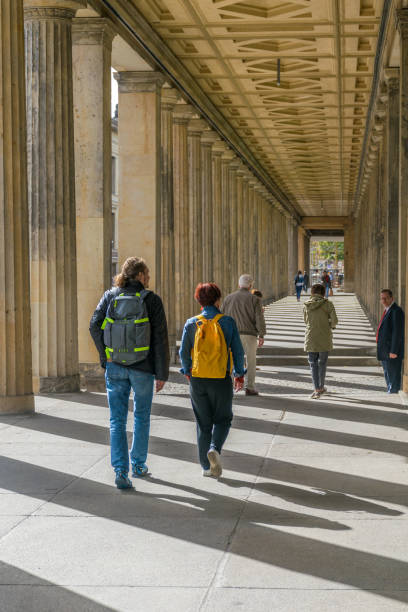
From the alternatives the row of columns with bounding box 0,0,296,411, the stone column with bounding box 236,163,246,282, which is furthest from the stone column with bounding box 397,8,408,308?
the stone column with bounding box 236,163,246,282

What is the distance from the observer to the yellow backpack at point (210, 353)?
8.02 m

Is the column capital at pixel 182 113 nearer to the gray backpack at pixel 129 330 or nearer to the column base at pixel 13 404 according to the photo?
the column base at pixel 13 404

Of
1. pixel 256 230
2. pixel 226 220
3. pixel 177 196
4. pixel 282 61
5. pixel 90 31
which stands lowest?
pixel 256 230

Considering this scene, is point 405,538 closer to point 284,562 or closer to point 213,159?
point 284,562

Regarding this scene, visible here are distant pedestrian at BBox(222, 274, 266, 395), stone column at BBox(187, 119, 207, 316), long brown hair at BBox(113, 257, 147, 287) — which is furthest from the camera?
stone column at BBox(187, 119, 207, 316)

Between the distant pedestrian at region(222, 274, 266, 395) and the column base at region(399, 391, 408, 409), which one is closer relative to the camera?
the column base at region(399, 391, 408, 409)

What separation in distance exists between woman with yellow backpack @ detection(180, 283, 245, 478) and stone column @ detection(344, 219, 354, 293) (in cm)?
6937

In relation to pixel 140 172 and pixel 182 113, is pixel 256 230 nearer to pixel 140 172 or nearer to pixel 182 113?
pixel 182 113

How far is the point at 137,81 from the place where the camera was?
19.4 metres

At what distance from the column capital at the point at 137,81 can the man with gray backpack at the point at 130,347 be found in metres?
12.2

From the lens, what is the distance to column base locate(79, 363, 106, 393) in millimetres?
14381

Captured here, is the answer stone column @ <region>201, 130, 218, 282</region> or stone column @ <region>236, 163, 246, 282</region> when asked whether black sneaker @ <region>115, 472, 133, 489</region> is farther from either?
stone column @ <region>236, 163, 246, 282</region>

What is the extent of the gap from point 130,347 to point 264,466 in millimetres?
1748

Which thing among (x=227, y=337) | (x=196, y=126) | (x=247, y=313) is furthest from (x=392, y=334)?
(x=196, y=126)
